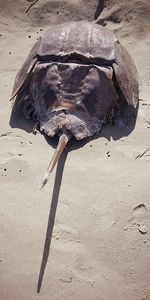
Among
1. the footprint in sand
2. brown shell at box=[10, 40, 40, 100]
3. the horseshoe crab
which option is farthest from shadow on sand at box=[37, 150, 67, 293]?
brown shell at box=[10, 40, 40, 100]

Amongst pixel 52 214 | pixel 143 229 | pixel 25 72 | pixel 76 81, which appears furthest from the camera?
pixel 25 72

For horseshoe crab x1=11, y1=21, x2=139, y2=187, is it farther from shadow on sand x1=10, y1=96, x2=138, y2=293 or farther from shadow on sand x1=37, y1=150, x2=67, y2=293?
shadow on sand x1=37, y1=150, x2=67, y2=293

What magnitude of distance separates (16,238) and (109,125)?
1.57 meters

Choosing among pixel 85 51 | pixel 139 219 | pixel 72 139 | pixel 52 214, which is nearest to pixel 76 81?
pixel 85 51

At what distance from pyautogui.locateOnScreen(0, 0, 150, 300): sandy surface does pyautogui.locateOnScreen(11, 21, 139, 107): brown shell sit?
1.23ft

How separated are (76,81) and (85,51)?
318 millimetres

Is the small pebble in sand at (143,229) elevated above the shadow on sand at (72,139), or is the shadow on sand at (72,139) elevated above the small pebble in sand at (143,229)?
the shadow on sand at (72,139)

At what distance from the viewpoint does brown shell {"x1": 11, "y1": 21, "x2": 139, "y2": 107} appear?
424 cm

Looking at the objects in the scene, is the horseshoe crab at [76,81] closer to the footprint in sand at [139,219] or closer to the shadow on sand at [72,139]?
the shadow on sand at [72,139]

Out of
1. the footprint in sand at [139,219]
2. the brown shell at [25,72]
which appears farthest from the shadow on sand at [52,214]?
the brown shell at [25,72]

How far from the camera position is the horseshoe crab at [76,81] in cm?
415

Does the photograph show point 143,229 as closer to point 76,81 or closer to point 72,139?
point 72,139

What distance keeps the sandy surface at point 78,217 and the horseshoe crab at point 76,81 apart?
206mm

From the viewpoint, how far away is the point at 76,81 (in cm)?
418
